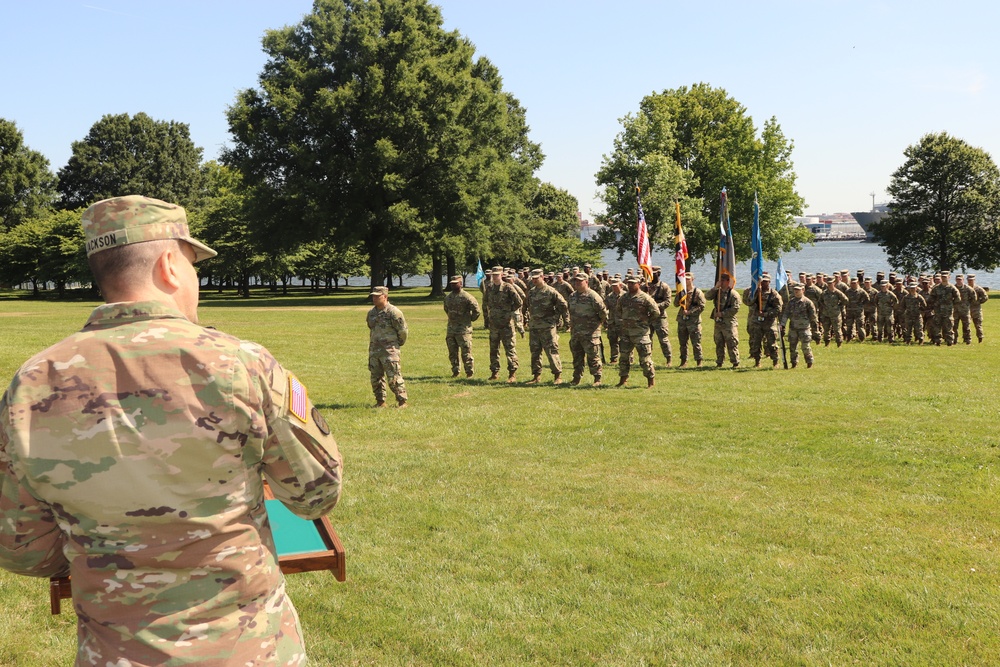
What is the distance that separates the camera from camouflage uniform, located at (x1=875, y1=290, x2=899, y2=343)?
25469 mm

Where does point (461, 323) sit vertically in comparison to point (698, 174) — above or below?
below

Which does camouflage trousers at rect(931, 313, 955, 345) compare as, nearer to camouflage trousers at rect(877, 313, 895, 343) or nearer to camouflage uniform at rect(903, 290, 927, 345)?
camouflage uniform at rect(903, 290, 927, 345)

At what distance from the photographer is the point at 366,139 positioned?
46.7 metres

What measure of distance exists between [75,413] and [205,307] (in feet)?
147

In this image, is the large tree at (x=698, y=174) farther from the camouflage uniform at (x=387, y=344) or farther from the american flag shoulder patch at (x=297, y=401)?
the american flag shoulder patch at (x=297, y=401)

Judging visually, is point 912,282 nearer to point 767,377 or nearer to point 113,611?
point 767,377

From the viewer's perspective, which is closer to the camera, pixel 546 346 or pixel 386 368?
pixel 386 368

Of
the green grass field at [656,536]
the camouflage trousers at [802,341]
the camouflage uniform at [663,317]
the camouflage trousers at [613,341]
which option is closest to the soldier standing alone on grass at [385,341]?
the green grass field at [656,536]

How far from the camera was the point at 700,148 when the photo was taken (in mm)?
56562

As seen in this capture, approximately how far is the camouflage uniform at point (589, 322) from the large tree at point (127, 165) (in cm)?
7179

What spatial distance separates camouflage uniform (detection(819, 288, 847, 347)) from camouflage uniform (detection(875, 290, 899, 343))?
6.03 ft

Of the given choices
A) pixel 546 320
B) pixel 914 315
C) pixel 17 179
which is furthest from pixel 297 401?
pixel 17 179

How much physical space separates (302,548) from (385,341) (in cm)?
1044

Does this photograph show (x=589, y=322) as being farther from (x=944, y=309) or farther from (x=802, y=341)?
(x=944, y=309)
